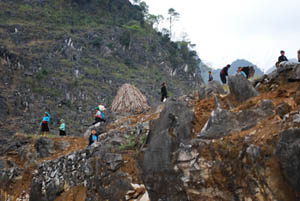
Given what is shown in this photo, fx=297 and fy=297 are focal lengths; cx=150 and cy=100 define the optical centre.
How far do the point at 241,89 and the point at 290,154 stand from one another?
2.26 m

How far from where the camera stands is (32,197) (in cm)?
816

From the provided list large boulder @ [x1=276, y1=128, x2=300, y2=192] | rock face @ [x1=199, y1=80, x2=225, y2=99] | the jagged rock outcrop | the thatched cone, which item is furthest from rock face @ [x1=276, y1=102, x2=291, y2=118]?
the thatched cone

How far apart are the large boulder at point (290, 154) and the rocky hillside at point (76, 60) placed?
1737 cm

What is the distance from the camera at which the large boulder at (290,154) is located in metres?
3.19

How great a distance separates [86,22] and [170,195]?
4820 cm

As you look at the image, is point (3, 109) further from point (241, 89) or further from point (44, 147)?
point (241, 89)

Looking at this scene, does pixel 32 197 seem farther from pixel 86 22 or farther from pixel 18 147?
pixel 86 22

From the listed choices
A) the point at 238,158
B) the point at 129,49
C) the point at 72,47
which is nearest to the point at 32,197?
the point at 238,158

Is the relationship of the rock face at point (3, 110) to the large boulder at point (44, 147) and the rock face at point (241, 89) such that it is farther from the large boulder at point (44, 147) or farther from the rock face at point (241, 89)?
the rock face at point (241, 89)

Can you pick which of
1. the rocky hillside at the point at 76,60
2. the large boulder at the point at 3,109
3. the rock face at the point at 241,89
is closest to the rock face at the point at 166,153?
the rock face at the point at 241,89

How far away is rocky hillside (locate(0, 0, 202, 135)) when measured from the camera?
28.2 meters

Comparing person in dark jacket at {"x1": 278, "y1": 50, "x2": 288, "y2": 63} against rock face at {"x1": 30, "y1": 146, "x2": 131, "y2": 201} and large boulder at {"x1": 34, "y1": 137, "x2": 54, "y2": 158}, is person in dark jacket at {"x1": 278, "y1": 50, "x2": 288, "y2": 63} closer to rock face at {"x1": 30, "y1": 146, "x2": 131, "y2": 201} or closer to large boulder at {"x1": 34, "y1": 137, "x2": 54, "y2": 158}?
rock face at {"x1": 30, "y1": 146, "x2": 131, "y2": 201}

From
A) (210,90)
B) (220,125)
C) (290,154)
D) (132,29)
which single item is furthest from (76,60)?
(290,154)

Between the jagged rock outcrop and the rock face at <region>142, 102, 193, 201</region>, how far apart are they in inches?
17.3
